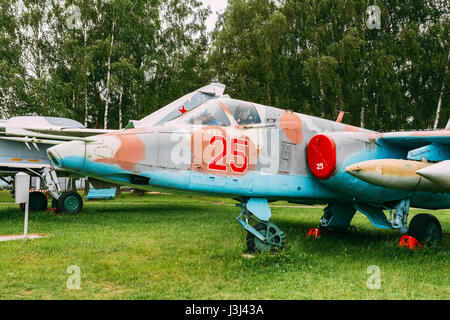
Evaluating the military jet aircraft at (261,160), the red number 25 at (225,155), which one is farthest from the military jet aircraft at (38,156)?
the red number 25 at (225,155)

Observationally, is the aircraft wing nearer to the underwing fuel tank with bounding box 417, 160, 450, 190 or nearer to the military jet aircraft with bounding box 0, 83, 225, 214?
the underwing fuel tank with bounding box 417, 160, 450, 190

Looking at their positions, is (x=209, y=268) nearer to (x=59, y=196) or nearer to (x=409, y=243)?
(x=409, y=243)

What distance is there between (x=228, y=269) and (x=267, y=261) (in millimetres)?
659

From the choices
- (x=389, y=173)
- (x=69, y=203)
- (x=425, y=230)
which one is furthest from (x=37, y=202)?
(x=425, y=230)

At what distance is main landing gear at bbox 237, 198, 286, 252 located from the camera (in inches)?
236

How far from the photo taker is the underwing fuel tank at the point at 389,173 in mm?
5805

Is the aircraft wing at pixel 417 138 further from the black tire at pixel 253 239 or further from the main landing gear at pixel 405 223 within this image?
the black tire at pixel 253 239

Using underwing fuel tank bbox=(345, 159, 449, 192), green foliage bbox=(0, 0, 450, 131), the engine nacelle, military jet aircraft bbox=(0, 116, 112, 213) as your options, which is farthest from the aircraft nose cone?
green foliage bbox=(0, 0, 450, 131)

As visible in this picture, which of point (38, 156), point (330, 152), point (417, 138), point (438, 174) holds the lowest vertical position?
point (438, 174)

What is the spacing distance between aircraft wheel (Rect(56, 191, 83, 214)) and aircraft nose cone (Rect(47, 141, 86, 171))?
899cm

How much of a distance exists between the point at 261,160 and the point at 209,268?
6.27ft

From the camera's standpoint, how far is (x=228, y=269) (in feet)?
17.9

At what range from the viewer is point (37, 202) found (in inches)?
575
